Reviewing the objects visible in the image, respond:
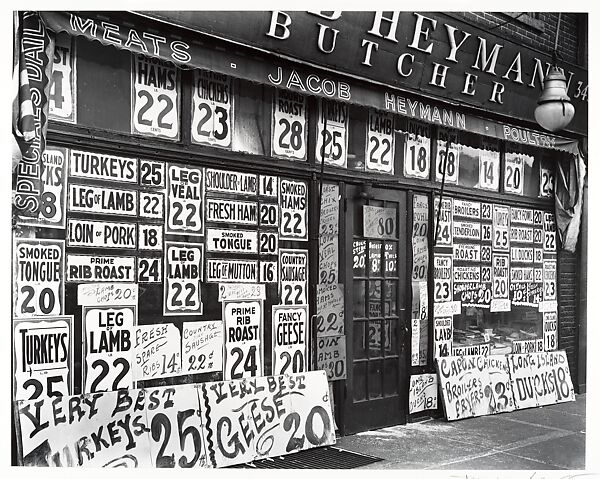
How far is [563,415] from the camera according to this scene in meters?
8.50

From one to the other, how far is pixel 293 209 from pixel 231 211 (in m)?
0.77

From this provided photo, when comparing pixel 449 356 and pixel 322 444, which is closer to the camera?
pixel 322 444

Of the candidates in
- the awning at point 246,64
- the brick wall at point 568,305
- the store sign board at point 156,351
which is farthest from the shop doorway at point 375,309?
the brick wall at point 568,305

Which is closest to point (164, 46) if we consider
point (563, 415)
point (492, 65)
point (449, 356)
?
point (492, 65)

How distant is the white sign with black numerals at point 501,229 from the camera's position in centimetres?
916

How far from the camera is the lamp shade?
837 cm

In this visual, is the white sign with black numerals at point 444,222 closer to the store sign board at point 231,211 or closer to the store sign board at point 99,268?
the store sign board at point 231,211

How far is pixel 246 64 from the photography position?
6.20 m

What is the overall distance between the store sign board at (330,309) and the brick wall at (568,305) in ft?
14.5

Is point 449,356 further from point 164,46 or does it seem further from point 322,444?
point 164,46

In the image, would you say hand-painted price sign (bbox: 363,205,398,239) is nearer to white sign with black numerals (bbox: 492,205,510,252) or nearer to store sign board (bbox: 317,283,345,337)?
store sign board (bbox: 317,283,345,337)

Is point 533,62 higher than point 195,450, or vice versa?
point 533,62
